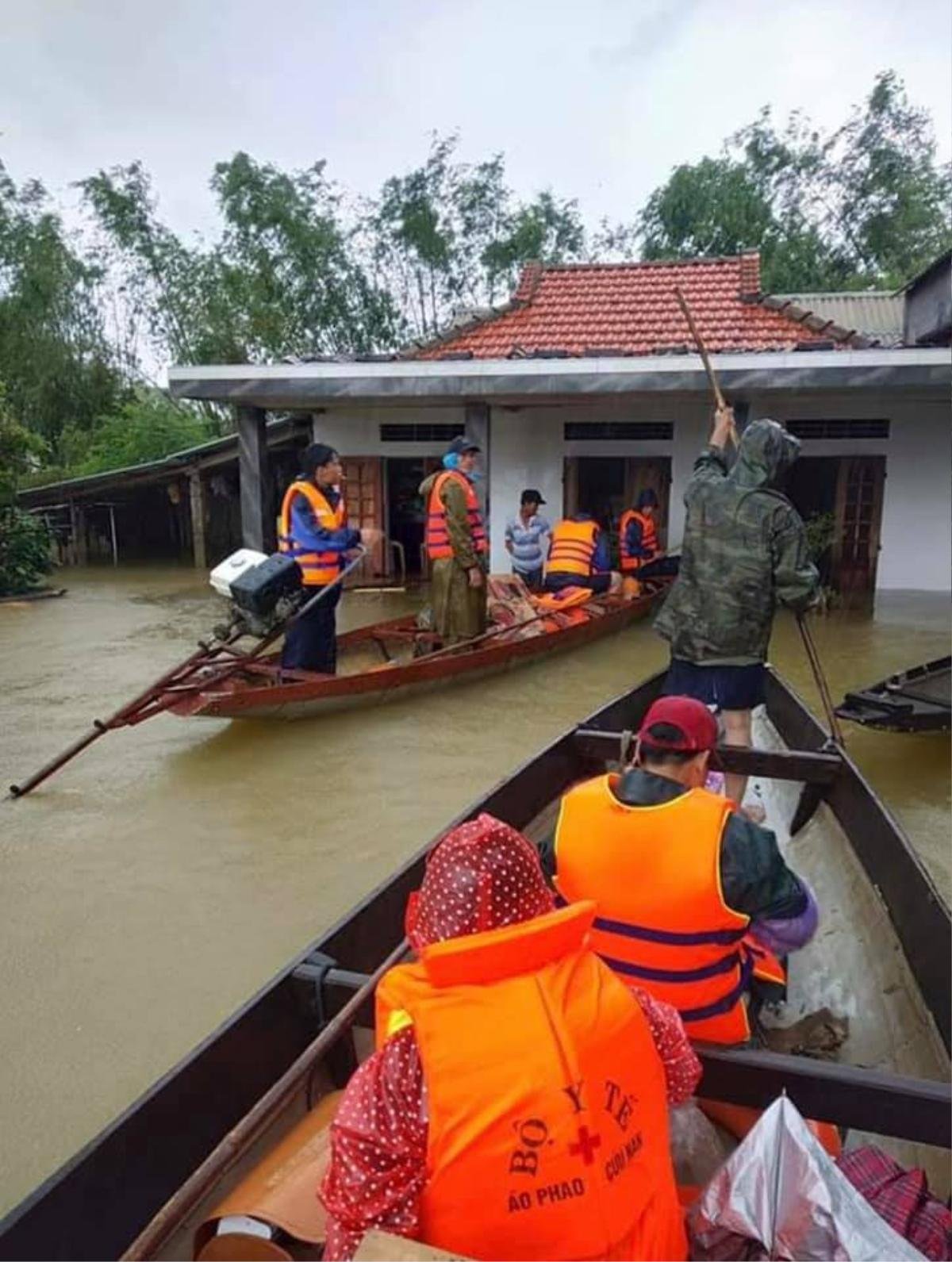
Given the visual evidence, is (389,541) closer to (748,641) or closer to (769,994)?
(748,641)

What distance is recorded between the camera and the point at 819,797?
3523mm

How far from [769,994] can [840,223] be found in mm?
21729

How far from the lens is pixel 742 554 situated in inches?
143

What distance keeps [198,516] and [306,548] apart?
8.15 m

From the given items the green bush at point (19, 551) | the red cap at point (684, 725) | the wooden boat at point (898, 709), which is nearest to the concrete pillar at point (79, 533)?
the green bush at point (19, 551)

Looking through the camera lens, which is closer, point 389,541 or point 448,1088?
point 448,1088

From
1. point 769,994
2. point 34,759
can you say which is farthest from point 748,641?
point 34,759

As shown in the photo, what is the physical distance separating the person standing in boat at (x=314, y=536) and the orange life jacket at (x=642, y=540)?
343 cm

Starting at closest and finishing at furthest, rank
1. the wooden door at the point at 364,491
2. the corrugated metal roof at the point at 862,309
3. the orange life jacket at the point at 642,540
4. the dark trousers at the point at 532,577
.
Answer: the orange life jacket at the point at 642,540
the dark trousers at the point at 532,577
the wooden door at the point at 364,491
the corrugated metal roof at the point at 862,309

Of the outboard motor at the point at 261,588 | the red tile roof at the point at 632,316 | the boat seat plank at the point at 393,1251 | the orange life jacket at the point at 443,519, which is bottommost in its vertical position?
the boat seat plank at the point at 393,1251

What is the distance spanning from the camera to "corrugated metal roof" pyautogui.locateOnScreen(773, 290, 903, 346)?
40.0 feet

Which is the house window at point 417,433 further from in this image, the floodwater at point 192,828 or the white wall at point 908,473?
the floodwater at point 192,828

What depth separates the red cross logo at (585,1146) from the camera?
1.10 metres

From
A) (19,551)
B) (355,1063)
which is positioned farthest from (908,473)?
(19,551)
